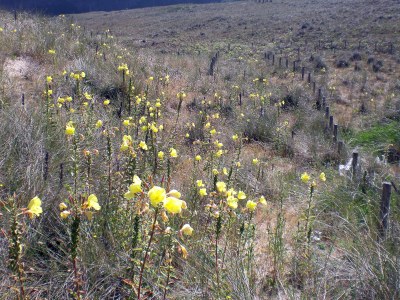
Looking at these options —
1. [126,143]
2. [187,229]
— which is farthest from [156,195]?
[126,143]

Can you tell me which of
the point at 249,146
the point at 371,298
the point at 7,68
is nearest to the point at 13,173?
the point at 371,298

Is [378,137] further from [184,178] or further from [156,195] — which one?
[156,195]

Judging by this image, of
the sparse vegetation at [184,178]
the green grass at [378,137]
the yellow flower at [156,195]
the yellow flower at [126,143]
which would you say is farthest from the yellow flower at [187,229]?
the green grass at [378,137]

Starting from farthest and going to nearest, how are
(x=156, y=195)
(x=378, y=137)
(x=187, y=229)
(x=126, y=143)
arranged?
(x=378, y=137)
(x=126, y=143)
(x=187, y=229)
(x=156, y=195)

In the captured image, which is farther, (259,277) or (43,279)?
(259,277)

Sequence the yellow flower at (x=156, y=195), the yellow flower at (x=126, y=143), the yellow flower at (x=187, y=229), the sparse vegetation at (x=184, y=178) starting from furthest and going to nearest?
the yellow flower at (x=126, y=143) < the sparse vegetation at (x=184, y=178) < the yellow flower at (x=187, y=229) < the yellow flower at (x=156, y=195)

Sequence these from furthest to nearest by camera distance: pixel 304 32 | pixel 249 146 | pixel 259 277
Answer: pixel 304 32 < pixel 249 146 < pixel 259 277

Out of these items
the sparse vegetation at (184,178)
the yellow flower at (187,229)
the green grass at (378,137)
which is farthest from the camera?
the green grass at (378,137)

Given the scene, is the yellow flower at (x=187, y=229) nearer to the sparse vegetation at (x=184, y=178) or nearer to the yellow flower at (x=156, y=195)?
the sparse vegetation at (x=184, y=178)

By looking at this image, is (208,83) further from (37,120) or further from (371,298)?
(371,298)

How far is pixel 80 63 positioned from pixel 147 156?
471cm

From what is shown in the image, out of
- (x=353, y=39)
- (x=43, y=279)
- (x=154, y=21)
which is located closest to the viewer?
(x=43, y=279)

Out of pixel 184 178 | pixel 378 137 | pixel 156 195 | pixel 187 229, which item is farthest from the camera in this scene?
pixel 378 137

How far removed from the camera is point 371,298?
9.28 ft
